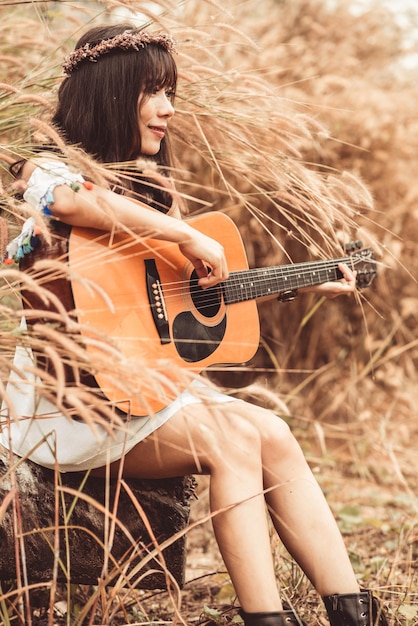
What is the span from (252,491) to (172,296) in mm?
546

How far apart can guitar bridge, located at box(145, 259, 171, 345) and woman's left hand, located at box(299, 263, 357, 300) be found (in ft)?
1.74

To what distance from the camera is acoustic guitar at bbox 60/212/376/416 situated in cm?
177

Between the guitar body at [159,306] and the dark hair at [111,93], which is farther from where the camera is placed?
the dark hair at [111,93]

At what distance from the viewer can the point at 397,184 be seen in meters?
4.18

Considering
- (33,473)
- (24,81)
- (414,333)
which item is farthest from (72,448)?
(414,333)

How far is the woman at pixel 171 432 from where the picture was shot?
5.73 ft

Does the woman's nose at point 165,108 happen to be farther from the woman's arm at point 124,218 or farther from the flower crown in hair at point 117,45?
the woman's arm at point 124,218

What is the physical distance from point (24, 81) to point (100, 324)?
0.93 meters

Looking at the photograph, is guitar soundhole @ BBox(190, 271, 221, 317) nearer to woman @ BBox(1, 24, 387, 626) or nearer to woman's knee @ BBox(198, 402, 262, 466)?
woman @ BBox(1, 24, 387, 626)

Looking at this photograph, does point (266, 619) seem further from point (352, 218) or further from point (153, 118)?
point (352, 218)

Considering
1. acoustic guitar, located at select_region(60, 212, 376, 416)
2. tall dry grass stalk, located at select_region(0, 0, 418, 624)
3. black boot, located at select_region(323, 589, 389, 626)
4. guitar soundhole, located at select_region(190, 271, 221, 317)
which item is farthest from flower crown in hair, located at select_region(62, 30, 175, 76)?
black boot, located at select_region(323, 589, 389, 626)

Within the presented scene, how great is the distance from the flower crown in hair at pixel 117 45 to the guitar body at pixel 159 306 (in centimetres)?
49

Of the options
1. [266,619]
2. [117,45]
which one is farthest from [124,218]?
[266,619]

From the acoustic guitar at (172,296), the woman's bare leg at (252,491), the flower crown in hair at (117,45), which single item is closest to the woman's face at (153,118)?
the flower crown in hair at (117,45)
